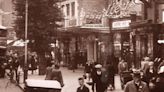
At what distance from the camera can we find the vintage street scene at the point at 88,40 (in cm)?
2152

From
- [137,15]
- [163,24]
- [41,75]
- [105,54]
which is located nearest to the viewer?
[163,24]

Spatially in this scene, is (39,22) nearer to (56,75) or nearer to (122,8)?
(122,8)

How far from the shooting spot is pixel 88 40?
122ft

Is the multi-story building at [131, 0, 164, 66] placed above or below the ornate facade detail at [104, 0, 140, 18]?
below

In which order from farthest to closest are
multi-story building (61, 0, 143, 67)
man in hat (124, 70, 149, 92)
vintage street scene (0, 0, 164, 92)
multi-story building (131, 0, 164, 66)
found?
multi-story building (61, 0, 143, 67), multi-story building (131, 0, 164, 66), vintage street scene (0, 0, 164, 92), man in hat (124, 70, 149, 92)

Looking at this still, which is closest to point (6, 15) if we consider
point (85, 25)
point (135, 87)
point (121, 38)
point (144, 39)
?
point (85, 25)

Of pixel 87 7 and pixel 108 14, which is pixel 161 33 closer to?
pixel 108 14

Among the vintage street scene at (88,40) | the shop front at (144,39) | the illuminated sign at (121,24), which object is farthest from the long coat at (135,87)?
the illuminated sign at (121,24)

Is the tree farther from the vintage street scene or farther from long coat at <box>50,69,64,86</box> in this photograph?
long coat at <box>50,69,64,86</box>

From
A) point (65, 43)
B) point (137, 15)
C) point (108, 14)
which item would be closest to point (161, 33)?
point (137, 15)

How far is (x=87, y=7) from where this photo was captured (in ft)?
126

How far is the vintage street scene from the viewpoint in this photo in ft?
70.6

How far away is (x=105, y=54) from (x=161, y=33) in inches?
387

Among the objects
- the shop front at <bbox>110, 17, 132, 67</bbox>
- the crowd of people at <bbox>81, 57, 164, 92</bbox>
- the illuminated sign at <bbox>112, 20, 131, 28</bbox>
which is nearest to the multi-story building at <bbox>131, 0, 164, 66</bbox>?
the shop front at <bbox>110, 17, 132, 67</bbox>
